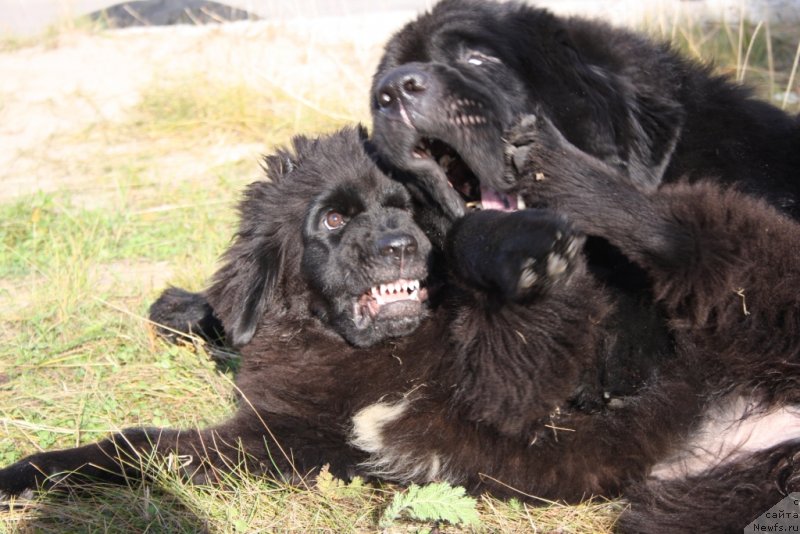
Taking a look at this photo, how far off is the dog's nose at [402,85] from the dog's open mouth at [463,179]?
15 centimetres

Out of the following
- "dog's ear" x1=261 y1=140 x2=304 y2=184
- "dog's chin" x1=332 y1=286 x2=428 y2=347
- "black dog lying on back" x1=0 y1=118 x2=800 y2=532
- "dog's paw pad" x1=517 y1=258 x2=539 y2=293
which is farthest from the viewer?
"dog's ear" x1=261 y1=140 x2=304 y2=184

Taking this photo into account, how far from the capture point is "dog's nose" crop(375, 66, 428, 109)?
272cm

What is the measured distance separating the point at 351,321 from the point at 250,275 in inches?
16.3

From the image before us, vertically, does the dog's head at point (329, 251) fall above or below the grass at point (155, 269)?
above

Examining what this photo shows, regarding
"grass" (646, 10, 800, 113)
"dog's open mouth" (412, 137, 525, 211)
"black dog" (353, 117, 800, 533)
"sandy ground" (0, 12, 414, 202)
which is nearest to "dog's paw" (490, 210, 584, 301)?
"black dog" (353, 117, 800, 533)

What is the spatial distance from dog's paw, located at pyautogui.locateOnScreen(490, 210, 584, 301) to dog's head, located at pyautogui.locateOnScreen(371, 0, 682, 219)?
1.43 ft

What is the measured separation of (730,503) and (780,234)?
2.49 ft

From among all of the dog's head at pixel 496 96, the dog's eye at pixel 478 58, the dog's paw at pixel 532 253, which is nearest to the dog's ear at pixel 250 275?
the dog's head at pixel 496 96

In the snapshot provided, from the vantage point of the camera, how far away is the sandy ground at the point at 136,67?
254 inches

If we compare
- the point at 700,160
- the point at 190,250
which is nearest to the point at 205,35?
the point at 190,250

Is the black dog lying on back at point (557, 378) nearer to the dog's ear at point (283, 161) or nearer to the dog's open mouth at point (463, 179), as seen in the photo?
the dog's open mouth at point (463, 179)

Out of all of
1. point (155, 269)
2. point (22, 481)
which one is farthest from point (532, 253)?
point (155, 269)

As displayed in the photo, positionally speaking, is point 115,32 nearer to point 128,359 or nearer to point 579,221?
point 128,359

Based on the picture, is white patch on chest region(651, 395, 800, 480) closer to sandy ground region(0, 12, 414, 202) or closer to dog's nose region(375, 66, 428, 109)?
dog's nose region(375, 66, 428, 109)
